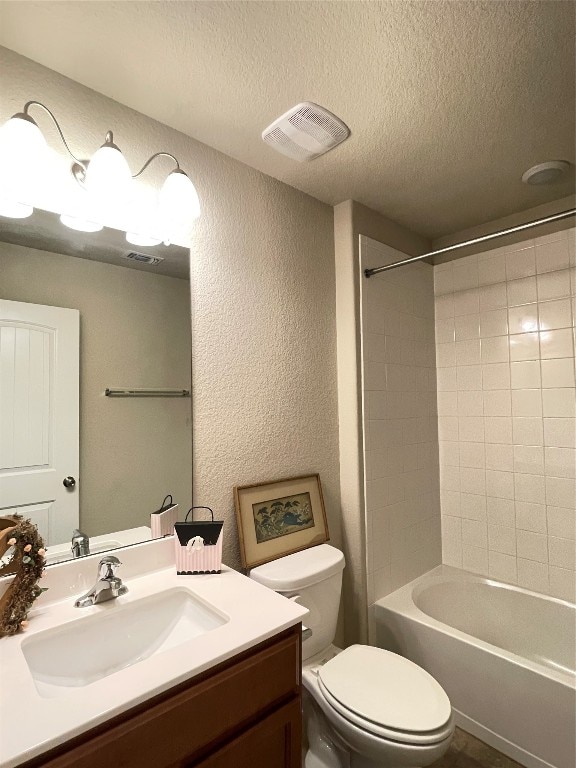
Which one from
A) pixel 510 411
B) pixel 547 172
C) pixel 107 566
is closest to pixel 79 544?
pixel 107 566

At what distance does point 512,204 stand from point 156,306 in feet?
6.39

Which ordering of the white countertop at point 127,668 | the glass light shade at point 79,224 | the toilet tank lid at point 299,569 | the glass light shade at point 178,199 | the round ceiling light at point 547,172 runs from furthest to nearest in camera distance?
the round ceiling light at point 547,172 < the toilet tank lid at point 299,569 < the glass light shade at point 178,199 < the glass light shade at point 79,224 < the white countertop at point 127,668

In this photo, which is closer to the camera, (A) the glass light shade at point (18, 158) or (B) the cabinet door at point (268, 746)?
(B) the cabinet door at point (268, 746)

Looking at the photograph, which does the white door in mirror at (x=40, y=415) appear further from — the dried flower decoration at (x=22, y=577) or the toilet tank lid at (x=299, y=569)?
the toilet tank lid at (x=299, y=569)

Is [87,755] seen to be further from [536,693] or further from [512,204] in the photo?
[512,204]

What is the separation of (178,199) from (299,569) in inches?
56.6

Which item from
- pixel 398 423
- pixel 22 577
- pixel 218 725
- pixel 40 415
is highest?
pixel 40 415

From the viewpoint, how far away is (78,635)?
1.06 metres

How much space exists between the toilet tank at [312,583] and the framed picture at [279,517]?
60mm

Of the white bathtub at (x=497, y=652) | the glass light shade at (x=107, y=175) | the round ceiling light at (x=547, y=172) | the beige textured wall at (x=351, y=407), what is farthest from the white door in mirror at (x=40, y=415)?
the round ceiling light at (x=547, y=172)

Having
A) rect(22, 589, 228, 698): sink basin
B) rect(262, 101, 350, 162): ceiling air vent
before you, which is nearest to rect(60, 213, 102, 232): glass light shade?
rect(262, 101, 350, 162): ceiling air vent

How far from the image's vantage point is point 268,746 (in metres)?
0.99

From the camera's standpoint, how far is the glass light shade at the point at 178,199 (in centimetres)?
137

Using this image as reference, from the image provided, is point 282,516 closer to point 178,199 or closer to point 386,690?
point 386,690
